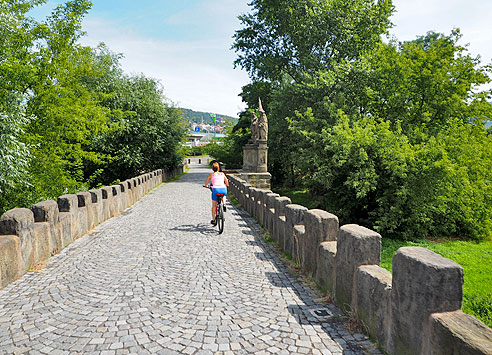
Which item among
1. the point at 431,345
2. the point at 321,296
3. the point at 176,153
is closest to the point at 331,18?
the point at 176,153

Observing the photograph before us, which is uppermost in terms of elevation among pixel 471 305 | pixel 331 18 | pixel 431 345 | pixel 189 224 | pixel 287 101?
pixel 331 18

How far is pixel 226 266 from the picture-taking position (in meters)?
5.99

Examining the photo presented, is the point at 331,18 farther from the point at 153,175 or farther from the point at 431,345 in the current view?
the point at 431,345

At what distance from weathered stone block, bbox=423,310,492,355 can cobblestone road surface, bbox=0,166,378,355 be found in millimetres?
906

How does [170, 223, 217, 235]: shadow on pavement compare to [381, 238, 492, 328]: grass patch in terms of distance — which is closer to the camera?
[381, 238, 492, 328]: grass patch

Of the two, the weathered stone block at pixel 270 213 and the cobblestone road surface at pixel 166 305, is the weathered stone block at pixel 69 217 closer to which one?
the cobblestone road surface at pixel 166 305

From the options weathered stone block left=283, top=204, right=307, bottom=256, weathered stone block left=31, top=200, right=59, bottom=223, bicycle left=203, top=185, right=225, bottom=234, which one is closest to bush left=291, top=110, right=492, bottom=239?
bicycle left=203, top=185, right=225, bottom=234

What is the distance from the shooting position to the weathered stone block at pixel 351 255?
382 cm

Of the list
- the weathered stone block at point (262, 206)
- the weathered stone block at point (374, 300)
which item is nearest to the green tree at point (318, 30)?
the weathered stone block at point (262, 206)

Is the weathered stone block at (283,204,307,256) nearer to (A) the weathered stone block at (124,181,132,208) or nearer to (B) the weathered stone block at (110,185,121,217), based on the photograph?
(B) the weathered stone block at (110,185,121,217)

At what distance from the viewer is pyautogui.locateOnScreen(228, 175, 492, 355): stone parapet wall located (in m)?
2.45

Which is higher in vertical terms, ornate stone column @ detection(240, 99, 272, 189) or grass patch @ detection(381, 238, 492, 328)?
ornate stone column @ detection(240, 99, 272, 189)

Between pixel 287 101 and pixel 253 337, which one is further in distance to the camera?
pixel 287 101

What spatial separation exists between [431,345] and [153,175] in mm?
20033
